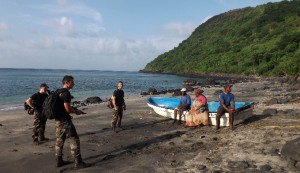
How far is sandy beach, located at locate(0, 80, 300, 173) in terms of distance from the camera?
8.86 meters


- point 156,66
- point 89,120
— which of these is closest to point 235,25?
point 156,66

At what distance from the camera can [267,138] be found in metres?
11.3

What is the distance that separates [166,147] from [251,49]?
297ft

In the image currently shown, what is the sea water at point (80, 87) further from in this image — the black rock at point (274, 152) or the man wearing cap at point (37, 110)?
the black rock at point (274, 152)

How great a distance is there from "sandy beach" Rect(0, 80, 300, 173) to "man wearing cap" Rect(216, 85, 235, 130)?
47 cm

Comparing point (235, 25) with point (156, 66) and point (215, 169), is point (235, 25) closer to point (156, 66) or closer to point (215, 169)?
point (156, 66)

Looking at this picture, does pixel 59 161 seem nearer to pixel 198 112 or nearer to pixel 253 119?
pixel 198 112

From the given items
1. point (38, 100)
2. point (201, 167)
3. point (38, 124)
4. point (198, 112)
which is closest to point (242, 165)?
point (201, 167)

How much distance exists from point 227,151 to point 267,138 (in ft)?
6.99

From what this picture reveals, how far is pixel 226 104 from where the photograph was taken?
13.7 m

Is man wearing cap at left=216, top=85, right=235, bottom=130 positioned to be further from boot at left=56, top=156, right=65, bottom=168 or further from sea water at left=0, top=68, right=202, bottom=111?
sea water at left=0, top=68, right=202, bottom=111

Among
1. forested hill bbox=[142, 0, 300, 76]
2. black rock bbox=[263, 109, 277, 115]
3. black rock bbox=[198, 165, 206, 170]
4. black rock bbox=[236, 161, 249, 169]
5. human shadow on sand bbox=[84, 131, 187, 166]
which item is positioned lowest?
human shadow on sand bbox=[84, 131, 187, 166]

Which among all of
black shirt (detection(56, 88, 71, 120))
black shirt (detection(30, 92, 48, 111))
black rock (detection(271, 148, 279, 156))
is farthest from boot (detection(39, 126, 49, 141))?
black rock (detection(271, 148, 279, 156))

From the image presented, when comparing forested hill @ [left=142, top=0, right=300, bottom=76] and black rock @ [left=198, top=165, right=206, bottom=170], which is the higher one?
forested hill @ [left=142, top=0, right=300, bottom=76]
